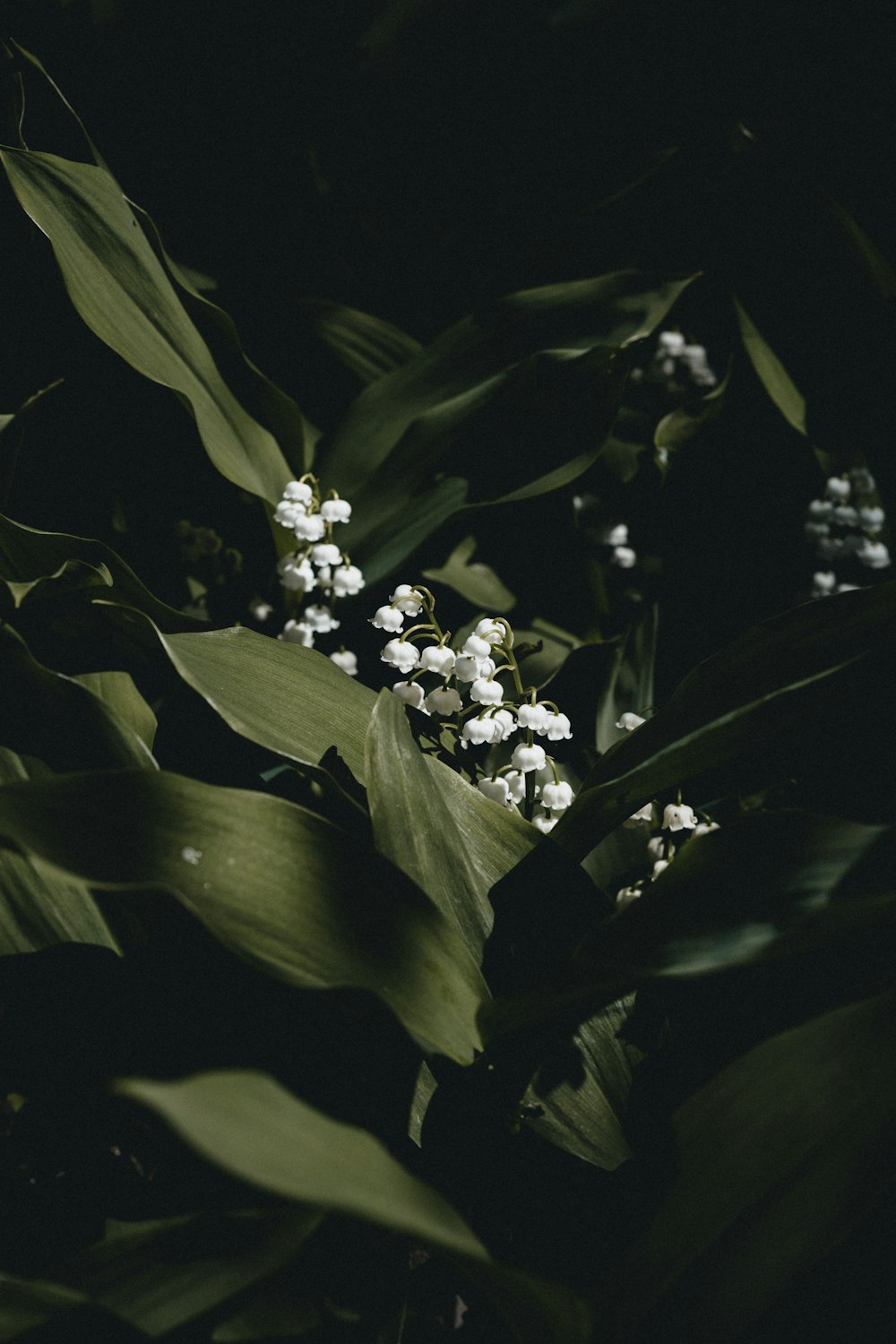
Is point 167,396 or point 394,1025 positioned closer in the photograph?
point 394,1025

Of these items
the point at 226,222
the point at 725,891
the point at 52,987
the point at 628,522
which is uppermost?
the point at 226,222

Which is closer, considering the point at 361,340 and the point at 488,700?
the point at 488,700

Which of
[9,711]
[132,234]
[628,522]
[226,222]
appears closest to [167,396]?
[132,234]

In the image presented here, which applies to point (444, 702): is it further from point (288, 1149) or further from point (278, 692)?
point (288, 1149)

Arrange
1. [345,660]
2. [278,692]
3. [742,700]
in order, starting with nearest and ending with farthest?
[742,700]
[278,692]
[345,660]

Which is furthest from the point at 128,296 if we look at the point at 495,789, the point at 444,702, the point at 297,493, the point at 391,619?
the point at 495,789

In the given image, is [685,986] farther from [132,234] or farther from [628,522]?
[132,234]

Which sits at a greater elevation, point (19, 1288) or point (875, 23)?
point (875, 23)
